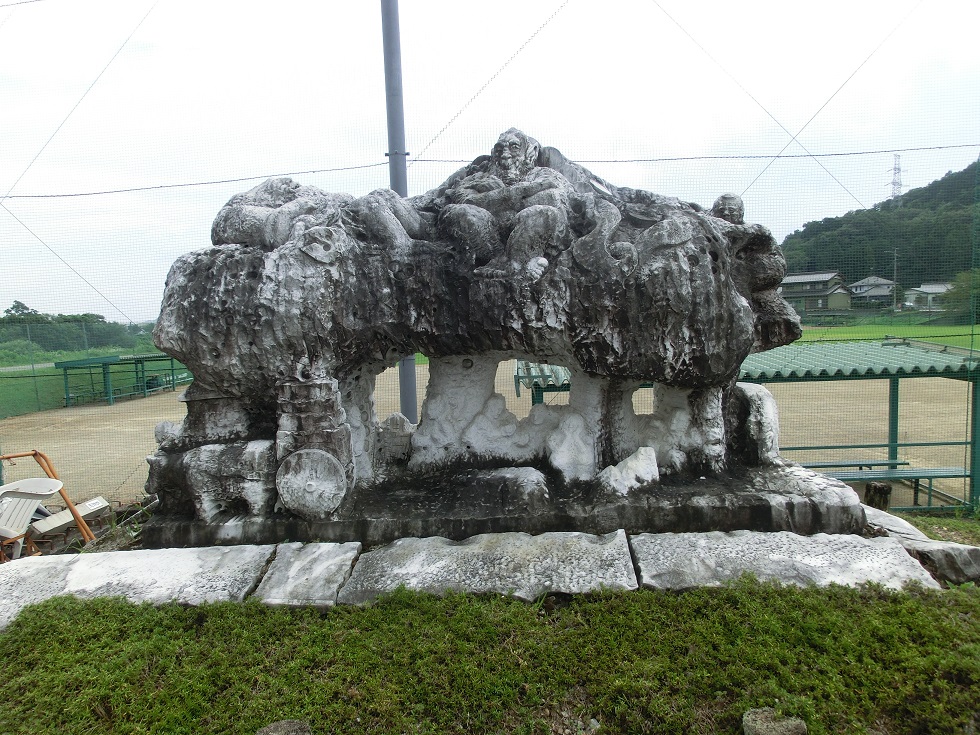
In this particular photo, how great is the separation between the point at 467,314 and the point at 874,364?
4.48 m

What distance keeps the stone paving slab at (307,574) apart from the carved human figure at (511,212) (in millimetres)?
1558

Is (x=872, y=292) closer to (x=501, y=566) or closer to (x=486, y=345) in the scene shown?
(x=486, y=345)

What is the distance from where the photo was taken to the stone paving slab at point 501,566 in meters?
2.37

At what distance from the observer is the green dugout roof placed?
17.0 feet

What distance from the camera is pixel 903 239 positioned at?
598 cm

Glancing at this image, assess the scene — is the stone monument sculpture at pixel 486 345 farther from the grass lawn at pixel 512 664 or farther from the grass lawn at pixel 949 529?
the grass lawn at pixel 949 529

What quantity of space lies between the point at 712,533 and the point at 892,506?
4.55 metres

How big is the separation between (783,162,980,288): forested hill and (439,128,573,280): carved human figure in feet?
13.4

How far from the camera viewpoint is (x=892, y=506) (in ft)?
19.3

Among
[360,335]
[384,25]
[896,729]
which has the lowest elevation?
[896,729]

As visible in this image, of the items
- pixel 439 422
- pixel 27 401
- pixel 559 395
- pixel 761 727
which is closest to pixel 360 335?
A: pixel 439 422

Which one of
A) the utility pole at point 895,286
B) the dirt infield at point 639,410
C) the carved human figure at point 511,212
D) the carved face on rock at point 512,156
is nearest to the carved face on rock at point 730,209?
the carved human figure at point 511,212

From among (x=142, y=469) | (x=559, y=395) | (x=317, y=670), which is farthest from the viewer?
(x=559, y=395)

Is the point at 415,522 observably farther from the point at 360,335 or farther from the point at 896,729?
the point at 896,729
